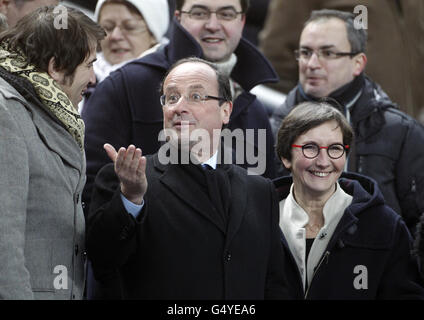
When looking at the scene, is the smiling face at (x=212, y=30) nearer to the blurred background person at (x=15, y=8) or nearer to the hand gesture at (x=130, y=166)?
the blurred background person at (x=15, y=8)

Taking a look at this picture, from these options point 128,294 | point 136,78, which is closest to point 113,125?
point 136,78

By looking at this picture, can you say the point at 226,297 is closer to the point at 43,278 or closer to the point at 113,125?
the point at 43,278

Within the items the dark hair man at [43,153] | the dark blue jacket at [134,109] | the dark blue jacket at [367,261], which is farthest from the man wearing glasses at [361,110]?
the dark hair man at [43,153]

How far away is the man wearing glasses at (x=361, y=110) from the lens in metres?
5.02

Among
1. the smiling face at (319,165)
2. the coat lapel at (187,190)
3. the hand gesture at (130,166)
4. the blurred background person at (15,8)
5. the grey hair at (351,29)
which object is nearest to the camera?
the hand gesture at (130,166)

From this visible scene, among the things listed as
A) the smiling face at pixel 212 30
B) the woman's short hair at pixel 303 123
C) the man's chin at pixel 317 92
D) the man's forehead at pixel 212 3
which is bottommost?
the woman's short hair at pixel 303 123

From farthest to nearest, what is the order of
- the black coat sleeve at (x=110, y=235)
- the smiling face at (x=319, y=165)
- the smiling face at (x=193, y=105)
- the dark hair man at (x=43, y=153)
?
the smiling face at (x=319, y=165)
the smiling face at (x=193, y=105)
the black coat sleeve at (x=110, y=235)
the dark hair man at (x=43, y=153)

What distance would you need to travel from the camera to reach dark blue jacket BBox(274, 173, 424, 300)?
419 cm

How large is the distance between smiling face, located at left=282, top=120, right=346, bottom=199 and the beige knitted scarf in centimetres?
115

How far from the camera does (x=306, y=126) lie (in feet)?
14.3

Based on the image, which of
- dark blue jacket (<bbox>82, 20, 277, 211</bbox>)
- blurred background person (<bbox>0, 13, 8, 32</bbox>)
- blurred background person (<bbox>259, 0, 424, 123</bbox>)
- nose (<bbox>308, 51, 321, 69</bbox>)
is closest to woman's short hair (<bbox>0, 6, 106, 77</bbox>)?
blurred background person (<bbox>0, 13, 8, 32</bbox>)

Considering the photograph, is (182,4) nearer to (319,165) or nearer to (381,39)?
(319,165)

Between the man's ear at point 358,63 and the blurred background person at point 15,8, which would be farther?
the man's ear at point 358,63

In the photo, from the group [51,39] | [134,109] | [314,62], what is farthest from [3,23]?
[314,62]
